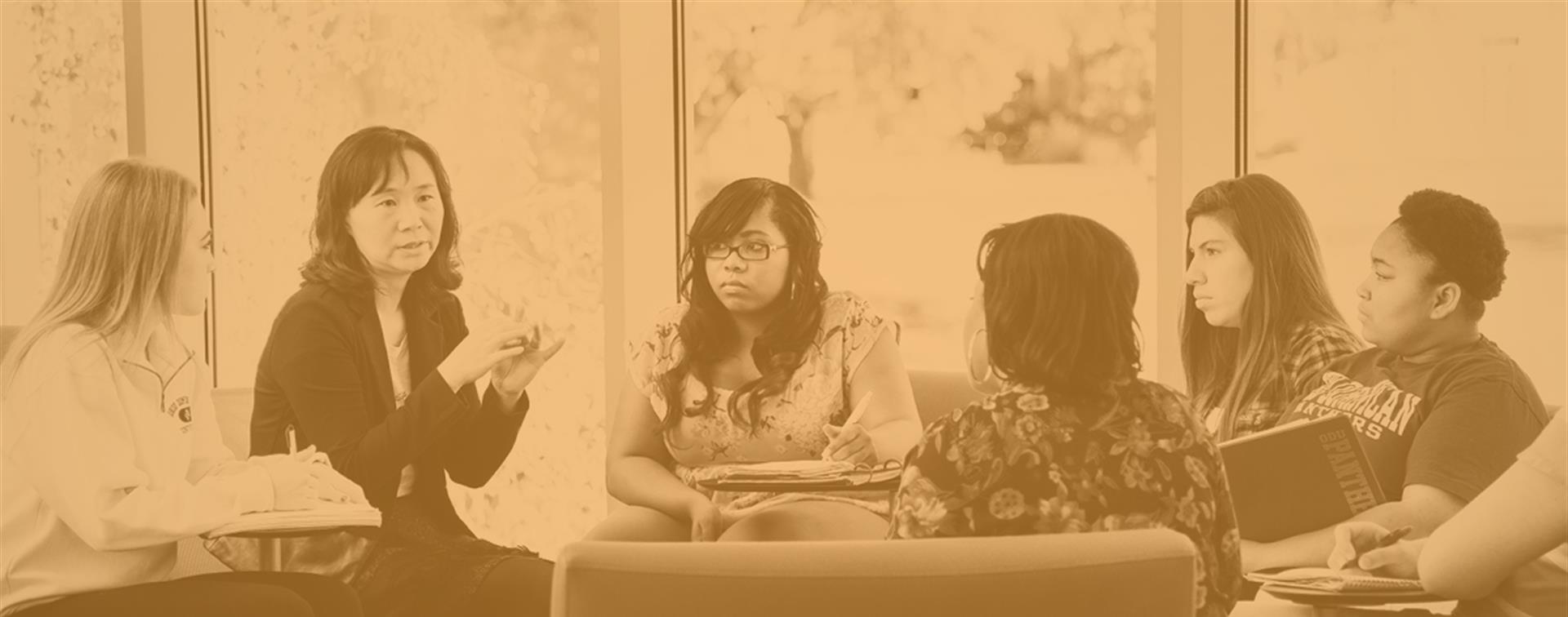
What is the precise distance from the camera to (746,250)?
3570mm

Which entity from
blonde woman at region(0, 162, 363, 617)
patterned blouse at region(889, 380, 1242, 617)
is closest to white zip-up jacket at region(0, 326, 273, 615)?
blonde woman at region(0, 162, 363, 617)

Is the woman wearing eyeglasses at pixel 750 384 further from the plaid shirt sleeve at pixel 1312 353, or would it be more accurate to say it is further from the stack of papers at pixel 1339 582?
the stack of papers at pixel 1339 582

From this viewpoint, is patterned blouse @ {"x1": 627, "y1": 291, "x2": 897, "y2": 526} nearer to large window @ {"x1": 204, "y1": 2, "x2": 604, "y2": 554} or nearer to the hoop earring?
the hoop earring

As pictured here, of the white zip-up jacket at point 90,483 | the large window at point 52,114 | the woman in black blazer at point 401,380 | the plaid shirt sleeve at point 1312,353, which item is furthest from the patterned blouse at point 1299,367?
the large window at point 52,114

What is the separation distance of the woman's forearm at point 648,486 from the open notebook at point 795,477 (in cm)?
33

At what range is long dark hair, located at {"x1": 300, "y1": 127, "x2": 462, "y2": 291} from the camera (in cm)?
391

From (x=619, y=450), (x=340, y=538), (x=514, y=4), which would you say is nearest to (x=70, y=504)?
(x=340, y=538)

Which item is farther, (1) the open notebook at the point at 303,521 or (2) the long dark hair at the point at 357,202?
(2) the long dark hair at the point at 357,202

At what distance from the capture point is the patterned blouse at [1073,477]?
6.82 feet

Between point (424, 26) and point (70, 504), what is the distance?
6.70 feet

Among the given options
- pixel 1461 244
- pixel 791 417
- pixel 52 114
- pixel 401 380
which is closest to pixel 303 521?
A: pixel 401 380

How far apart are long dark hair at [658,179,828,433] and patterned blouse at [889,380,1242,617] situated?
126 centimetres

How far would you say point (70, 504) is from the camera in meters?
2.84

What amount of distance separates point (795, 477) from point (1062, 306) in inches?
32.8
